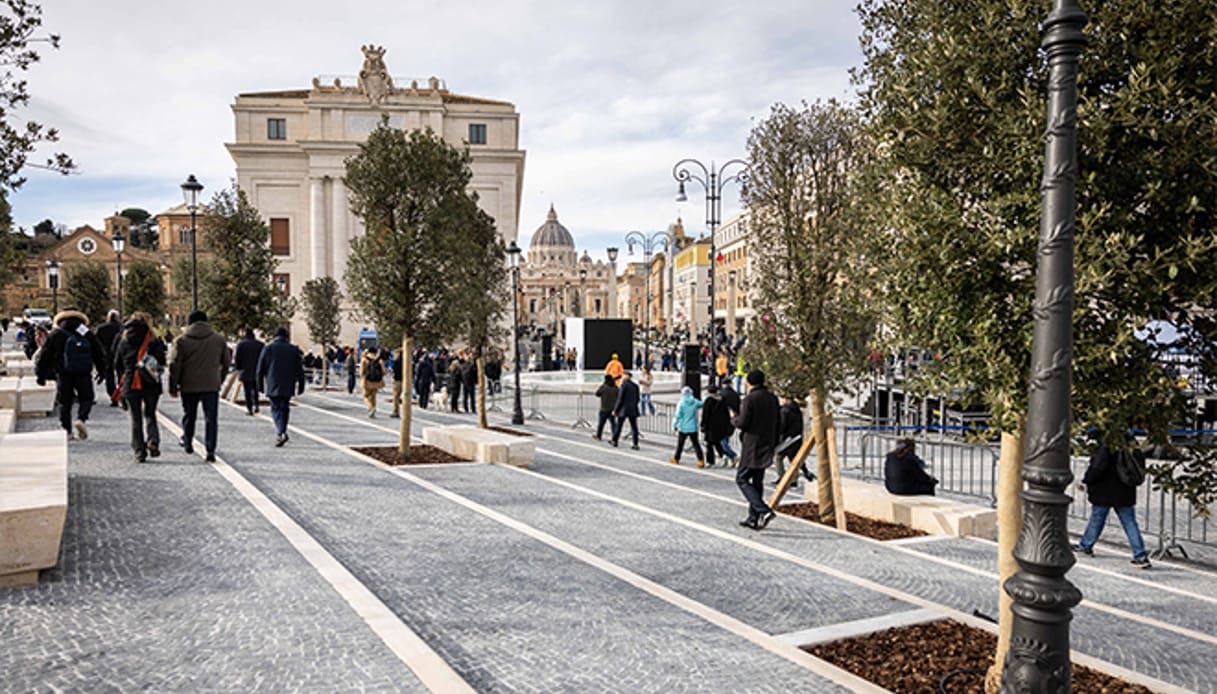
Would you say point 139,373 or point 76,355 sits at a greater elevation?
point 76,355

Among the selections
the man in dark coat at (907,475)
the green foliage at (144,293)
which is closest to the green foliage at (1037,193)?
the man in dark coat at (907,475)

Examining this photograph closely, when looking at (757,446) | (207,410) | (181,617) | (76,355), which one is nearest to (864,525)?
(757,446)

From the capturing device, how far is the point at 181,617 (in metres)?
4.99

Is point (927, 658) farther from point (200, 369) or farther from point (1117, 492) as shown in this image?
point (200, 369)

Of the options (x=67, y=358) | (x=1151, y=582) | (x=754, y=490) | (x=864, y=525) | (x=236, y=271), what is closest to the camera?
(x=1151, y=582)

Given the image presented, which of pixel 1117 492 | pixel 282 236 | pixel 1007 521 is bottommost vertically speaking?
pixel 1117 492

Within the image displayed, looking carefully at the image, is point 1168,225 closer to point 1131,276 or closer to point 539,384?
point 1131,276

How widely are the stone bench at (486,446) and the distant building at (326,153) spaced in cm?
4637

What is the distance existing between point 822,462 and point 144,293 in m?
45.6

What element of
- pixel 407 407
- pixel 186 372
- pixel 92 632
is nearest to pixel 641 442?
pixel 407 407

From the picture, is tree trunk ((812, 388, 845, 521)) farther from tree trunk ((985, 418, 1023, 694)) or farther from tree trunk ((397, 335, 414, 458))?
tree trunk ((397, 335, 414, 458))

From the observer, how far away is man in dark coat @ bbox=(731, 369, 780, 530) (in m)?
8.88

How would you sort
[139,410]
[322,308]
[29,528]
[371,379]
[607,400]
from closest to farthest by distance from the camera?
1. [29,528]
2. [139,410]
3. [607,400]
4. [371,379]
5. [322,308]

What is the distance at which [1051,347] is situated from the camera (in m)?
3.71
